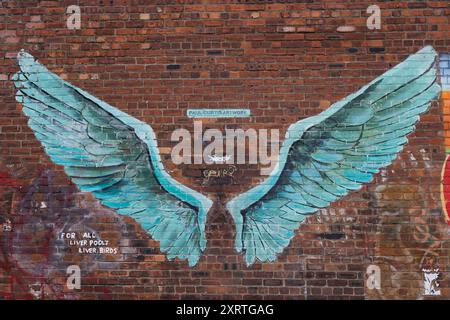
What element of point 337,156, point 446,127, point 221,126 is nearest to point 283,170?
point 337,156

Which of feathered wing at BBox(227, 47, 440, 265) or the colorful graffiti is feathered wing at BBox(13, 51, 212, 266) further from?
the colorful graffiti

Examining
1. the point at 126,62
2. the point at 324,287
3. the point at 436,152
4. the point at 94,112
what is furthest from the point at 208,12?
the point at 324,287

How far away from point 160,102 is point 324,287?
2.29 metres

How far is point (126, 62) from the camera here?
4.84m

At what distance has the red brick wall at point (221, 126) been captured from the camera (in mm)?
4645

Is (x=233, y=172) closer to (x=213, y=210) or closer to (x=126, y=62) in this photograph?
(x=213, y=210)

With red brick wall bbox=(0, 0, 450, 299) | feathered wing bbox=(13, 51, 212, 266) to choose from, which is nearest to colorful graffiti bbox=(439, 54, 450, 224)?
red brick wall bbox=(0, 0, 450, 299)

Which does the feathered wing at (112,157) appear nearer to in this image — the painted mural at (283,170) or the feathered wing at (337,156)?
the painted mural at (283,170)

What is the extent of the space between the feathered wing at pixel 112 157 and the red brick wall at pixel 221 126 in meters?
0.10

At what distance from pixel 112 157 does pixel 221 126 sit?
3.50ft

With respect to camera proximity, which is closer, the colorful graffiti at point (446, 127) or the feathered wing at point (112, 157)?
the colorful graffiti at point (446, 127)

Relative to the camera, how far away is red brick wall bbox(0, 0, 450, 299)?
464cm

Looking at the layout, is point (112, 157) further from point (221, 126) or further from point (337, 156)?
point (337, 156)

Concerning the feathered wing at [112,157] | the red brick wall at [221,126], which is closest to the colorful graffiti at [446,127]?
the red brick wall at [221,126]
